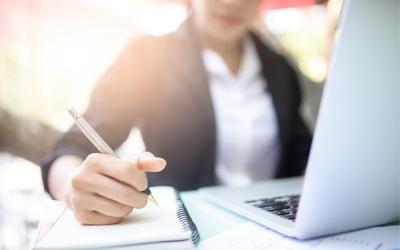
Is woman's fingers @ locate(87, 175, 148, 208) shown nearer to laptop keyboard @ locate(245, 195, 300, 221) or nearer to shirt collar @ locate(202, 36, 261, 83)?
laptop keyboard @ locate(245, 195, 300, 221)

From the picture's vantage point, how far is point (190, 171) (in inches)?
29.4

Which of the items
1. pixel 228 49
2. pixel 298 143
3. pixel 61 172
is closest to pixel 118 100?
pixel 61 172

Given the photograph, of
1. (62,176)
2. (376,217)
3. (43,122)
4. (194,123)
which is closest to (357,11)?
(376,217)

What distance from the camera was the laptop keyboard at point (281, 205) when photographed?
0.39 metres

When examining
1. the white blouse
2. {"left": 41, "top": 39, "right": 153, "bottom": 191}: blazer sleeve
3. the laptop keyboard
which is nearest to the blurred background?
{"left": 41, "top": 39, "right": 153, "bottom": 191}: blazer sleeve

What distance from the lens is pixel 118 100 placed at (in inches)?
26.7

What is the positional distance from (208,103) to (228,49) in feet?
0.76

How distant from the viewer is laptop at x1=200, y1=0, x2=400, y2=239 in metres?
0.27

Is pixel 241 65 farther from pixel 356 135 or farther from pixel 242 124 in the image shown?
pixel 356 135

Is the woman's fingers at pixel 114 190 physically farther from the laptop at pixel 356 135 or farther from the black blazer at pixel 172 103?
A: the black blazer at pixel 172 103

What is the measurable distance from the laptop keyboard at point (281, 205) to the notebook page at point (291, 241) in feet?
0.12

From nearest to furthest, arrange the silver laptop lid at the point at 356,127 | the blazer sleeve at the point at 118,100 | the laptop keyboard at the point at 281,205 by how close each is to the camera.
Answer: the silver laptop lid at the point at 356,127 → the laptop keyboard at the point at 281,205 → the blazer sleeve at the point at 118,100

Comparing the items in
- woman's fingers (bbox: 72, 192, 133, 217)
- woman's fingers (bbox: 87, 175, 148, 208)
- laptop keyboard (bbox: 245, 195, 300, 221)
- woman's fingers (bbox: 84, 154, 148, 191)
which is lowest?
laptop keyboard (bbox: 245, 195, 300, 221)

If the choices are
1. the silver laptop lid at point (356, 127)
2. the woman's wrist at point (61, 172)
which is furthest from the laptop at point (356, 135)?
the woman's wrist at point (61, 172)
